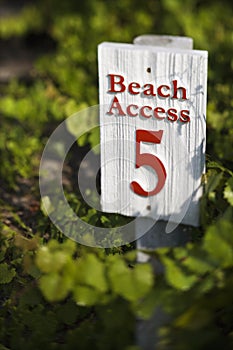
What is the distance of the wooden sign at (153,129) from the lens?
2.06m

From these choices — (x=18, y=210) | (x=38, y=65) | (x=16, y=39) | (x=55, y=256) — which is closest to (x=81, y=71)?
(x=38, y=65)

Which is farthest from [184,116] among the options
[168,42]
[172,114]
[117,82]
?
[168,42]

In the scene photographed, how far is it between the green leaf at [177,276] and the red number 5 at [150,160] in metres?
0.47

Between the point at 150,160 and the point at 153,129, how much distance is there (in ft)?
0.35

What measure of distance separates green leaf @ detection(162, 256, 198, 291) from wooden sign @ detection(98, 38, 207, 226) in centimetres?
45

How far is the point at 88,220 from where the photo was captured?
2.57 m

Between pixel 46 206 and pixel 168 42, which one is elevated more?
pixel 168 42

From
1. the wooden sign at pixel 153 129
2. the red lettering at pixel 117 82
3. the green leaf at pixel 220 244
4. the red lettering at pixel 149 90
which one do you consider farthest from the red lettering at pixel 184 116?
the green leaf at pixel 220 244

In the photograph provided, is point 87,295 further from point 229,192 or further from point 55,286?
point 229,192

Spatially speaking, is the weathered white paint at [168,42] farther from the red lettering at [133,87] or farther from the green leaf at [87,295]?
the green leaf at [87,295]

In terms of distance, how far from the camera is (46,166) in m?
3.48

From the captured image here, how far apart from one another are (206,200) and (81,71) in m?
2.34

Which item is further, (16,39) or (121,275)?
(16,39)

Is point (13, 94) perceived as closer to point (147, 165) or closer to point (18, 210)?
point (18, 210)
